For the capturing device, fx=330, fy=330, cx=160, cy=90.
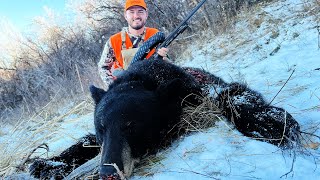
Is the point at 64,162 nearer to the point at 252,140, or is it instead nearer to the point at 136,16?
the point at 252,140

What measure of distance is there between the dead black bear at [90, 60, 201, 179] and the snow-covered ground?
0.52 feet

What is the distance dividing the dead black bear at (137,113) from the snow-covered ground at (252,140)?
16cm

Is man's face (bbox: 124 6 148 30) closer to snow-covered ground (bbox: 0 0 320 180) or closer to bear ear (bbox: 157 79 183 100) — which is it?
snow-covered ground (bbox: 0 0 320 180)

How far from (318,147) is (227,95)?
966mm

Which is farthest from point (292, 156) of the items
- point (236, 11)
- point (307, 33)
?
point (236, 11)

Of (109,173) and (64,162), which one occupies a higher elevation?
(109,173)

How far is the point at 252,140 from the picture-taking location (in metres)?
2.09

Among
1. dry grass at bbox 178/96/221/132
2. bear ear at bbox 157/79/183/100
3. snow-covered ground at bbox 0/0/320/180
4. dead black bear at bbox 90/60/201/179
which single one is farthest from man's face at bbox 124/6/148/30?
bear ear at bbox 157/79/183/100

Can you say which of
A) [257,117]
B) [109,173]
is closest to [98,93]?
[109,173]

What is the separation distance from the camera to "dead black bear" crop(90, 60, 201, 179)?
209cm

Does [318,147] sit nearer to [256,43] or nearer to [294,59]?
[294,59]

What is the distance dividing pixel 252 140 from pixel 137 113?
0.78m

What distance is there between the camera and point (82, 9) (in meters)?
16.6

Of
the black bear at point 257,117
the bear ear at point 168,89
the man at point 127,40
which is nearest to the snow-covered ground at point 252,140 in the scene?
the black bear at point 257,117
